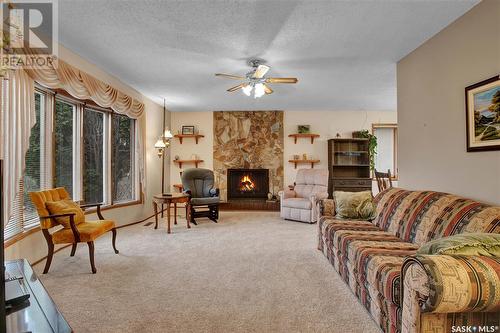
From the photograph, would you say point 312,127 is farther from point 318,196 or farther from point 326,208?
point 326,208

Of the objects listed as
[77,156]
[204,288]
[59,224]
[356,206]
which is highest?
[77,156]

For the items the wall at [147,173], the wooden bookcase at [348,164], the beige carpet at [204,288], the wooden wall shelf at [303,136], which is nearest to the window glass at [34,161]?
the wall at [147,173]

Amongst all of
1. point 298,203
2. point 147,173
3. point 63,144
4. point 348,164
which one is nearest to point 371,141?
point 348,164

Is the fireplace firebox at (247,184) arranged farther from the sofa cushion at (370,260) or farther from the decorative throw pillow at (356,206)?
the sofa cushion at (370,260)

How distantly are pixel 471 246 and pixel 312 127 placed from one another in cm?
583

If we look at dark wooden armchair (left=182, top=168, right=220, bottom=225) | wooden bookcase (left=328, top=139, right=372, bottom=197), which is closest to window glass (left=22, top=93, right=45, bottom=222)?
dark wooden armchair (left=182, top=168, right=220, bottom=225)

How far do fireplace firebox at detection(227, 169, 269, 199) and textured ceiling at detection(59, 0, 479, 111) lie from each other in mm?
2842

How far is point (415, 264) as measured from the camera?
1.29 metres

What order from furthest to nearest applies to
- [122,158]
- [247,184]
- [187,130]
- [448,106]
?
1. [247,184]
2. [187,130]
3. [122,158]
4. [448,106]

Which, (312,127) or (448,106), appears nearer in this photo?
(448,106)

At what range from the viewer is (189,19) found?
2.57 meters

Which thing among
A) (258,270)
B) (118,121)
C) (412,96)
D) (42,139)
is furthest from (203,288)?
(118,121)

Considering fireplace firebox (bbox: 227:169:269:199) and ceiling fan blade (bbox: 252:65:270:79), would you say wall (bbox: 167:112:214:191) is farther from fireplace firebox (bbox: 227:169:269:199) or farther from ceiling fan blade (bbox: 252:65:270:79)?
ceiling fan blade (bbox: 252:65:270:79)

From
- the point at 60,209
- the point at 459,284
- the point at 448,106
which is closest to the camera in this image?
the point at 459,284
